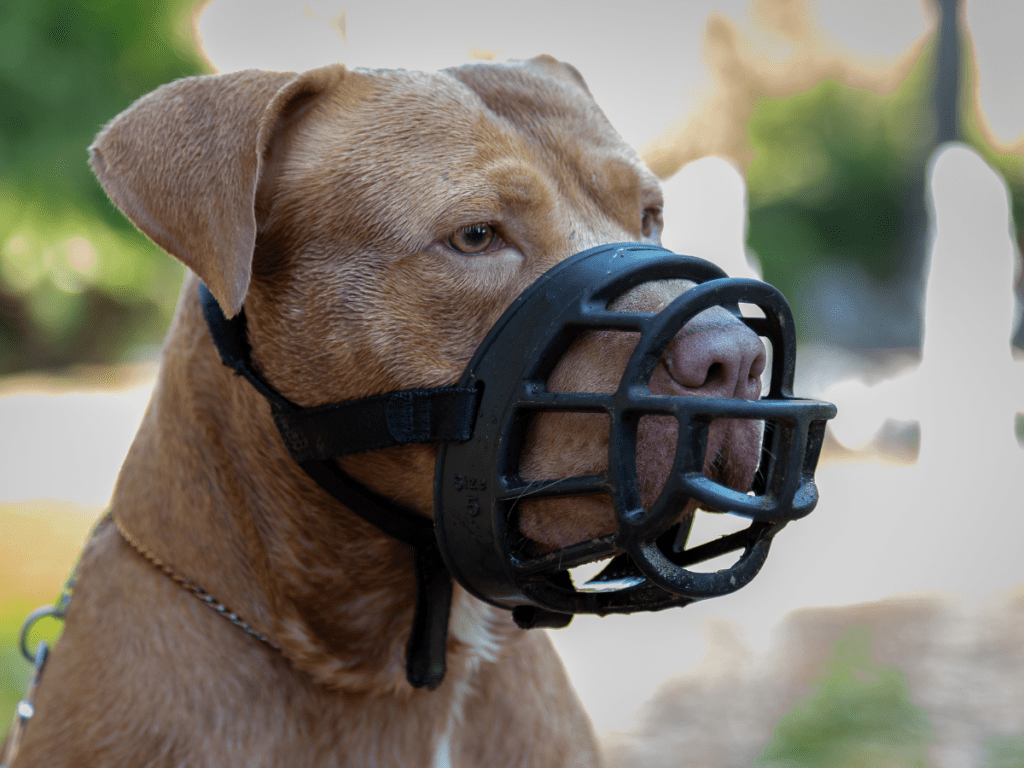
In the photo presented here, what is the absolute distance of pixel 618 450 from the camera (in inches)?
52.5

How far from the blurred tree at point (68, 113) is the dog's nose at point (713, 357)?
26.0 ft

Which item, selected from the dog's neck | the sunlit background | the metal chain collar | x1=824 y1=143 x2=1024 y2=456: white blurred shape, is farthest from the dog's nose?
x1=824 y1=143 x2=1024 y2=456: white blurred shape

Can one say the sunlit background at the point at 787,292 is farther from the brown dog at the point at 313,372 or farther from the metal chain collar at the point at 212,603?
the metal chain collar at the point at 212,603

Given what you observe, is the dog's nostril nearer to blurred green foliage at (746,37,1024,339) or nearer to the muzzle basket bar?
the muzzle basket bar

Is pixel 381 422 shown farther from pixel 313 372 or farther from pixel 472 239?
pixel 472 239

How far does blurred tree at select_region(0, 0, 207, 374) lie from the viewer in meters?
8.14

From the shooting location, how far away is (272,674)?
1693 mm

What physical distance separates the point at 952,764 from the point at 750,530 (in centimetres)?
305

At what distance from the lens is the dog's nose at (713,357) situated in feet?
4.43

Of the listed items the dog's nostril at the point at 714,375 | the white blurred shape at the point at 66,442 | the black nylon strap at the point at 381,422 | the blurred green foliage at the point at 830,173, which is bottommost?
the white blurred shape at the point at 66,442

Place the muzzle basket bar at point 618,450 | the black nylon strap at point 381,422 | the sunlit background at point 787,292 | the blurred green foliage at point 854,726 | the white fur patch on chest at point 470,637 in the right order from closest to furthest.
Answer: the muzzle basket bar at point 618,450
the black nylon strap at point 381,422
the white fur patch on chest at point 470,637
the blurred green foliage at point 854,726
the sunlit background at point 787,292

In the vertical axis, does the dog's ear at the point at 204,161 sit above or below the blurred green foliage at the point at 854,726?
above

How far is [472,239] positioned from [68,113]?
812cm

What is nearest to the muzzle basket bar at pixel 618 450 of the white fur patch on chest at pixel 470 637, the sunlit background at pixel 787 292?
the white fur patch on chest at pixel 470 637
